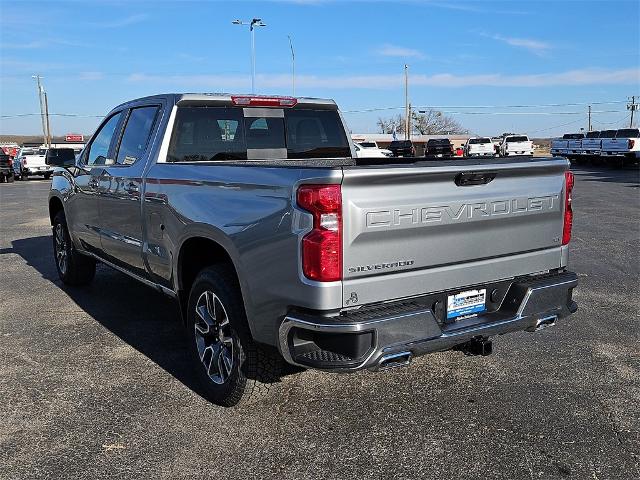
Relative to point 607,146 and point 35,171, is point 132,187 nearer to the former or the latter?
point 35,171

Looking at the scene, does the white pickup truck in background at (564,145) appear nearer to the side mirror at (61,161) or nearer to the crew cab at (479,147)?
the crew cab at (479,147)

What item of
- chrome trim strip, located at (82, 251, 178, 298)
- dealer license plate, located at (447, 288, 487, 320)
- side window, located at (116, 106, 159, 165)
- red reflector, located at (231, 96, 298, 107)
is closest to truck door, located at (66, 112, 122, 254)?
chrome trim strip, located at (82, 251, 178, 298)

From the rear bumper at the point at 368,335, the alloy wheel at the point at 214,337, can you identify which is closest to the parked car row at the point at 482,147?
the alloy wheel at the point at 214,337

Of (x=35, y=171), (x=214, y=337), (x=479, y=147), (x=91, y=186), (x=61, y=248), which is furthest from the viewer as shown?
(x=479, y=147)

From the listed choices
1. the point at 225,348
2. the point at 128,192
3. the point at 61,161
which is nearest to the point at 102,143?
the point at 61,161

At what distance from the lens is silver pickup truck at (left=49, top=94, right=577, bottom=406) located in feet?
10.2

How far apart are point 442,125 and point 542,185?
409ft

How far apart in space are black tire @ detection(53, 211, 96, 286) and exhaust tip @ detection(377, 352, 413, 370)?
475 cm

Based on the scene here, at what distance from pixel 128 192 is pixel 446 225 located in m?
2.73

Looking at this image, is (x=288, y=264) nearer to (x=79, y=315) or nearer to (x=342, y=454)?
(x=342, y=454)

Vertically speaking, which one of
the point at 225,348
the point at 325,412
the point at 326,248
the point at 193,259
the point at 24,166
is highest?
the point at 24,166

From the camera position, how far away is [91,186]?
232 inches

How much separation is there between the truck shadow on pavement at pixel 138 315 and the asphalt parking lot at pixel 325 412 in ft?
0.09

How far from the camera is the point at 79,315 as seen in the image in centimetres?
616
